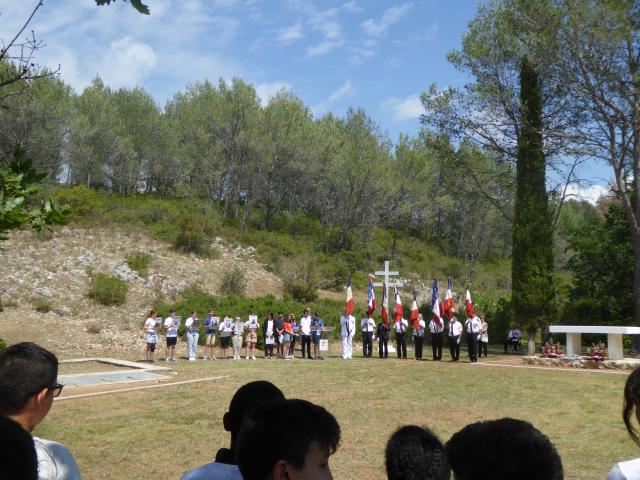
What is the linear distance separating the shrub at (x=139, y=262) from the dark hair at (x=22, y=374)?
90.4 feet

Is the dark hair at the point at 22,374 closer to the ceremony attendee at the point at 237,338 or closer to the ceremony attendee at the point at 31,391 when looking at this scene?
the ceremony attendee at the point at 31,391

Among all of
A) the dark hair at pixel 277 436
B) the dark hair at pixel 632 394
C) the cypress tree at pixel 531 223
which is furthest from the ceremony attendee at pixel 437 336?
the dark hair at pixel 277 436

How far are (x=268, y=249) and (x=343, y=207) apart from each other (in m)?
12.8

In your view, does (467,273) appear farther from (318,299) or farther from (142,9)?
(142,9)

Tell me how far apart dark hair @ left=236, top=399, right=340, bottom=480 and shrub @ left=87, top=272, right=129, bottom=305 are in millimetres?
25415

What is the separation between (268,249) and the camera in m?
38.8

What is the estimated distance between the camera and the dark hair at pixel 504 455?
175 centimetres

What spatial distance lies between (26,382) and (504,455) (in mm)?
1895

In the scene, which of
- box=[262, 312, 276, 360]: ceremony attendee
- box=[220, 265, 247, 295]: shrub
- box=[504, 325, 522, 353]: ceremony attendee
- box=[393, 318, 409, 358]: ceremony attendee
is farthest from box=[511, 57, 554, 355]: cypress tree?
box=[220, 265, 247, 295]: shrub

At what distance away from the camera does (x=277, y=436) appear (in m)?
1.99

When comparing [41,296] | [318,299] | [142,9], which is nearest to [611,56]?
[318,299]

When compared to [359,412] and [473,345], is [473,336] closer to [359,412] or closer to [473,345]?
[473,345]

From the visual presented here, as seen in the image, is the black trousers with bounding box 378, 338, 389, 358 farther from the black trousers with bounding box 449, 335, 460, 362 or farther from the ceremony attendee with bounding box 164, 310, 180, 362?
the ceremony attendee with bounding box 164, 310, 180, 362

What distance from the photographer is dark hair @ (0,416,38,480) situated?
1383 millimetres
